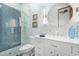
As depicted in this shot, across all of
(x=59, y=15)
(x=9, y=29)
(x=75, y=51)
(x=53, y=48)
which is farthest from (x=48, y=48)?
(x=9, y=29)

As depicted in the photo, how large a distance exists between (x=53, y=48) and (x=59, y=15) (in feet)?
1.39

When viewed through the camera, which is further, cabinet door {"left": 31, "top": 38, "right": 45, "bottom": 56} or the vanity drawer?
cabinet door {"left": 31, "top": 38, "right": 45, "bottom": 56}

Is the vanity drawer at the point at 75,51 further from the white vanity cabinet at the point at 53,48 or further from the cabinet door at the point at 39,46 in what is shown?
the cabinet door at the point at 39,46

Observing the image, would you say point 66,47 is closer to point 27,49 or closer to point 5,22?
point 27,49

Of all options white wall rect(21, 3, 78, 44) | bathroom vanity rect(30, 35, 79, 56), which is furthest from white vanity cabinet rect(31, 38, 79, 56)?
white wall rect(21, 3, 78, 44)

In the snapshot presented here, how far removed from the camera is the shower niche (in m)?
1.92

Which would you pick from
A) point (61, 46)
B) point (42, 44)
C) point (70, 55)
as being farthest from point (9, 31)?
point (70, 55)

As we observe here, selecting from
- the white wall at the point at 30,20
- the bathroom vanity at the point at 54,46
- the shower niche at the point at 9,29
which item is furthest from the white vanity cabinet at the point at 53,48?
the shower niche at the point at 9,29

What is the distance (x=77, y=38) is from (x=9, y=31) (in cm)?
86

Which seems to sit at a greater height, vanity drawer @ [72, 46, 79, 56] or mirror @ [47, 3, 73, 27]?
mirror @ [47, 3, 73, 27]

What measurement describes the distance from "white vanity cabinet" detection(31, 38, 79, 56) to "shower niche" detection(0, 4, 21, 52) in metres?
0.23

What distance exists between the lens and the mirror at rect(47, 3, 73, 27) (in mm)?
1888

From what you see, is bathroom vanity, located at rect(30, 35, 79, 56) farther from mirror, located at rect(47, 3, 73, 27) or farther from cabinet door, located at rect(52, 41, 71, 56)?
mirror, located at rect(47, 3, 73, 27)

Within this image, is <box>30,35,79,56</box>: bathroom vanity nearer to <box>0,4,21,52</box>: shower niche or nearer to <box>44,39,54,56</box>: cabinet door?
<box>44,39,54,56</box>: cabinet door
